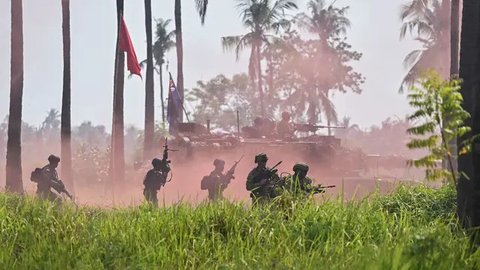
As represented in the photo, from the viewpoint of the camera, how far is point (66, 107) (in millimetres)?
20297

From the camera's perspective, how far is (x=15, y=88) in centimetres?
1853

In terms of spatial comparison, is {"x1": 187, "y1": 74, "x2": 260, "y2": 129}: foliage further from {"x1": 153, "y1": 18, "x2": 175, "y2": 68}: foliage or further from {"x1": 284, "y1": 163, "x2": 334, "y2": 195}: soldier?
{"x1": 284, "y1": 163, "x2": 334, "y2": 195}: soldier

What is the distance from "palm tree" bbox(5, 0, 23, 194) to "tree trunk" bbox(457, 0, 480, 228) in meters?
14.2

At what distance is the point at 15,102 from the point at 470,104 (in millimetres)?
15223

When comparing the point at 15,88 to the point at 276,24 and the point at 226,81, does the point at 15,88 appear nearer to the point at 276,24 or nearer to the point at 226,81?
the point at 276,24

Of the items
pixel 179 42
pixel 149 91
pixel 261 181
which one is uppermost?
pixel 179 42

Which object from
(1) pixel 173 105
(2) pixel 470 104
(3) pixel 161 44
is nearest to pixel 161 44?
(3) pixel 161 44

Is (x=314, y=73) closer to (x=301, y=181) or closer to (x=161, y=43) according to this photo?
(x=161, y=43)

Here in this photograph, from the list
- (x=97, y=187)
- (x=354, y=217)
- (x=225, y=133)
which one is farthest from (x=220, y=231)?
(x=97, y=187)

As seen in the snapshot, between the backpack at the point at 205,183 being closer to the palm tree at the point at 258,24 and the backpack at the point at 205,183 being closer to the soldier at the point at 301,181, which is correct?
the soldier at the point at 301,181

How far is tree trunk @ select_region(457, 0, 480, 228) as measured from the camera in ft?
18.7

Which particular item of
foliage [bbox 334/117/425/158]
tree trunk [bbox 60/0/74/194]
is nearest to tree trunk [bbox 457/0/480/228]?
tree trunk [bbox 60/0/74/194]

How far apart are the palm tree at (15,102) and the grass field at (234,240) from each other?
10648 mm

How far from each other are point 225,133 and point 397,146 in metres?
36.8
